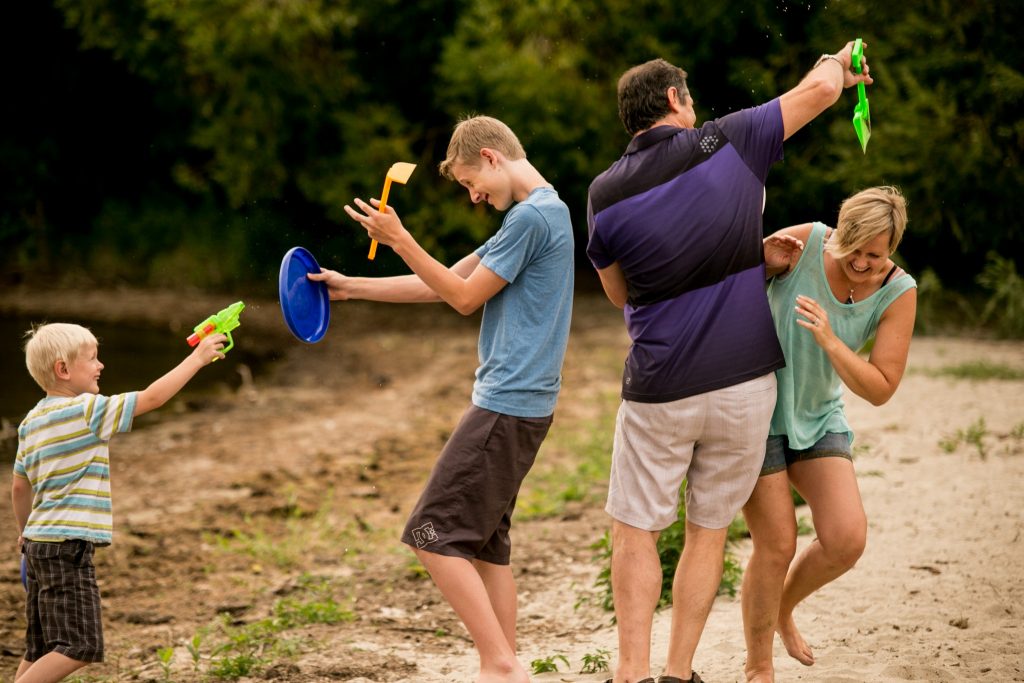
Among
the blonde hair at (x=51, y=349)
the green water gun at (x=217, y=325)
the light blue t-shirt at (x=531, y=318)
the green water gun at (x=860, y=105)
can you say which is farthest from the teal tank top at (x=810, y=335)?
the blonde hair at (x=51, y=349)

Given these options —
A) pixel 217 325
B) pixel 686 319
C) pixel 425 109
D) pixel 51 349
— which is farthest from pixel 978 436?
pixel 425 109

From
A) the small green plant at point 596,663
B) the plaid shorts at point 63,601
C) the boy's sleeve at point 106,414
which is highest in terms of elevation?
the boy's sleeve at point 106,414

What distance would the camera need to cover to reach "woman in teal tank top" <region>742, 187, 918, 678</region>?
3600 millimetres

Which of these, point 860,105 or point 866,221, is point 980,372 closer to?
point 860,105

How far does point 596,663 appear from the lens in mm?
4273

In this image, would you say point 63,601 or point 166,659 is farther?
point 166,659

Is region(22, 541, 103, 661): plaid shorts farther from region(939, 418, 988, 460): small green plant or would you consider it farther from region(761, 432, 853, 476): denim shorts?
region(939, 418, 988, 460): small green plant

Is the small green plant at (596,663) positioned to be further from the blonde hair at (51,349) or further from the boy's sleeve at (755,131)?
the blonde hair at (51,349)

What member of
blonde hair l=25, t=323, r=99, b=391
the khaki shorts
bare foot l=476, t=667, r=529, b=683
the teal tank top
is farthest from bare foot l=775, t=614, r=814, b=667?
blonde hair l=25, t=323, r=99, b=391

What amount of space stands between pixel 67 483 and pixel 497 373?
1.39 metres

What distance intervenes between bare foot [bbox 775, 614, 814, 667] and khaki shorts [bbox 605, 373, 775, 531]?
63cm

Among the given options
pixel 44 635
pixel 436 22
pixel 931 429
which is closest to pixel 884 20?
pixel 436 22

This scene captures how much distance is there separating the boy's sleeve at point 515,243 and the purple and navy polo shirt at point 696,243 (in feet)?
0.61

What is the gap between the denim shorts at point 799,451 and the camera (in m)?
3.66
